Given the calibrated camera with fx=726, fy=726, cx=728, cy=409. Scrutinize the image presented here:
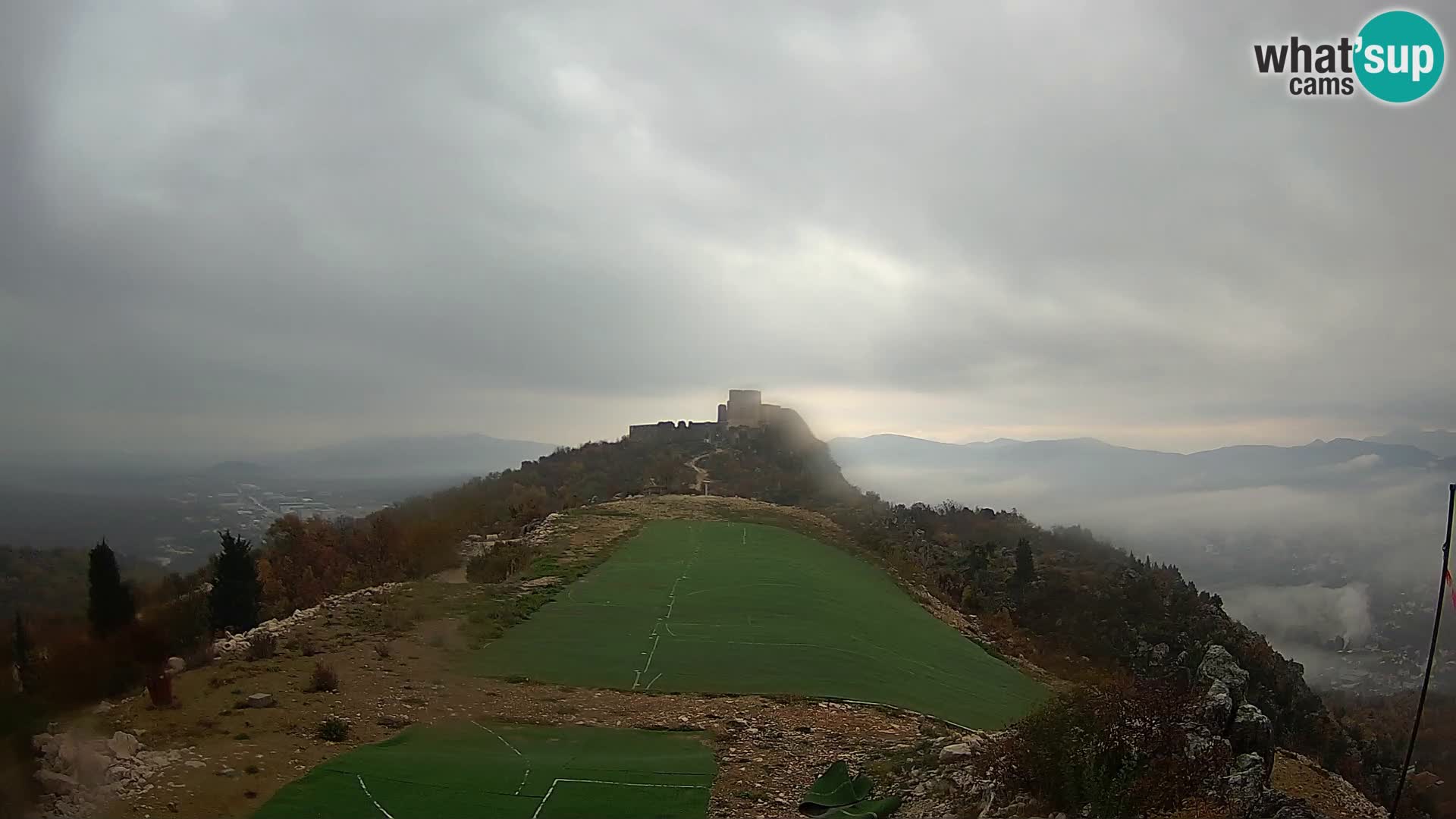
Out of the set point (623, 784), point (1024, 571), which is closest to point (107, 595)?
point (623, 784)

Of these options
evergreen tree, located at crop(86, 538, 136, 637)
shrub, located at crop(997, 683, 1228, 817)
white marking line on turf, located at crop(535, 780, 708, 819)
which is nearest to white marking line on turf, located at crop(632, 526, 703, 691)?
white marking line on turf, located at crop(535, 780, 708, 819)

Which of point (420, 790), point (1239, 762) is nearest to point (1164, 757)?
point (1239, 762)

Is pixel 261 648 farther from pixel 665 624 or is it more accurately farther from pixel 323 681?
pixel 665 624

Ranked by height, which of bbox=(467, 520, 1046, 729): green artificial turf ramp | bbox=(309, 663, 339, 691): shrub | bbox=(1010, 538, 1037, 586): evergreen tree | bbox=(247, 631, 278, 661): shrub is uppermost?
bbox=(247, 631, 278, 661): shrub

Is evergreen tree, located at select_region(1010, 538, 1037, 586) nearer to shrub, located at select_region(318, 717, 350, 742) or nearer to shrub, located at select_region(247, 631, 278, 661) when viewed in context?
shrub, located at select_region(247, 631, 278, 661)

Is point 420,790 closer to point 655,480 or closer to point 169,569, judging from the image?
point 169,569

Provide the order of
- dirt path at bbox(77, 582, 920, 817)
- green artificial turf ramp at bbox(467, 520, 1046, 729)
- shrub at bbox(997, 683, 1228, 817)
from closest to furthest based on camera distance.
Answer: shrub at bbox(997, 683, 1228, 817), dirt path at bbox(77, 582, 920, 817), green artificial turf ramp at bbox(467, 520, 1046, 729)

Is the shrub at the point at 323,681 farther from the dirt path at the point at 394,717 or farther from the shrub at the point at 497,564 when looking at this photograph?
the shrub at the point at 497,564

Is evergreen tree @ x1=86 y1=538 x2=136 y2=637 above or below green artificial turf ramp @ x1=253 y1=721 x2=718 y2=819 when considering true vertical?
above
